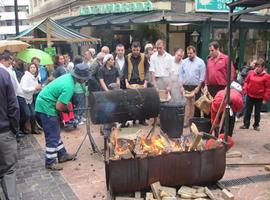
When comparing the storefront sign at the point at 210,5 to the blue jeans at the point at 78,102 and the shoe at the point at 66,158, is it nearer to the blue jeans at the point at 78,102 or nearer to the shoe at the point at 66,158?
the blue jeans at the point at 78,102

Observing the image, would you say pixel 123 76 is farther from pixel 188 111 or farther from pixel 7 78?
pixel 7 78

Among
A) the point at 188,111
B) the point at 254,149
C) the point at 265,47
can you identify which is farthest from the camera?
the point at 265,47

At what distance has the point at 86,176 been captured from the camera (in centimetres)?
553

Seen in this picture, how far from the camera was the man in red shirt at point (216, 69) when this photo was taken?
7449 mm

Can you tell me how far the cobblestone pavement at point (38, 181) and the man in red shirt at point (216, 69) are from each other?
12.5 feet

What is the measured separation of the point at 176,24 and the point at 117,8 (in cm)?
449

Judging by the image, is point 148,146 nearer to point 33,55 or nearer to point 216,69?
point 216,69

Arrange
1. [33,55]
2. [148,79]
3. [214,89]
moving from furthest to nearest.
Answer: [33,55] < [148,79] < [214,89]

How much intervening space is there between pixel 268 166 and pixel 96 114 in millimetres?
2840

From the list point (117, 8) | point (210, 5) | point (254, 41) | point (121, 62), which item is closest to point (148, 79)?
point (121, 62)

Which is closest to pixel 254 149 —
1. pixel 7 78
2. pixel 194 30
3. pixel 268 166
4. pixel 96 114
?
pixel 268 166

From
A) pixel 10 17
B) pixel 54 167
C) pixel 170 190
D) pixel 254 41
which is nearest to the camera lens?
pixel 170 190

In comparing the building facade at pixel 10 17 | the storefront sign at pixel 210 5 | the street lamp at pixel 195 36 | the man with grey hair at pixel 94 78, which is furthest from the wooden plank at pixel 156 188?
the building facade at pixel 10 17

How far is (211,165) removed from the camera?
479 cm
